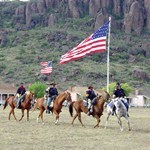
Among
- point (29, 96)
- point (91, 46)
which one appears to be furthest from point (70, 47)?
point (29, 96)

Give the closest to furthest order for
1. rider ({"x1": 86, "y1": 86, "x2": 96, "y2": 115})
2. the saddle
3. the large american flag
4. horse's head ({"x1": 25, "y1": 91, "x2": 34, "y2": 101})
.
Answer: rider ({"x1": 86, "y1": 86, "x2": 96, "y2": 115}) → the saddle → horse's head ({"x1": 25, "y1": 91, "x2": 34, "y2": 101}) → the large american flag

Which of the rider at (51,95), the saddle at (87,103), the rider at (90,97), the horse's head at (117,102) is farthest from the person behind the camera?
the rider at (51,95)

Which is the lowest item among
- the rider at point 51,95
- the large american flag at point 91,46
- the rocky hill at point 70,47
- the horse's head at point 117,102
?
the horse's head at point 117,102

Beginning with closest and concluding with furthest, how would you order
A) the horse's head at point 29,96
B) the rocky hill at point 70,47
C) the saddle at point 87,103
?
the saddle at point 87,103
the horse's head at point 29,96
the rocky hill at point 70,47

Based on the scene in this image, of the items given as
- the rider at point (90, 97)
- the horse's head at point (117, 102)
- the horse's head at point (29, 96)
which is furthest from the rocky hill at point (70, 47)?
the horse's head at point (117, 102)

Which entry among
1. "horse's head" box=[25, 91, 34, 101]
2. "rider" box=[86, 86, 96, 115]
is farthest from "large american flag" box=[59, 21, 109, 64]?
"rider" box=[86, 86, 96, 115]

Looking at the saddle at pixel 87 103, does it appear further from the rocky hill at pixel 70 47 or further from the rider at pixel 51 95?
the rocky hill at pixel 70 47

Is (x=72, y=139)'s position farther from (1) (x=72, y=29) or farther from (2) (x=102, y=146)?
(1) (x=72, y=29)

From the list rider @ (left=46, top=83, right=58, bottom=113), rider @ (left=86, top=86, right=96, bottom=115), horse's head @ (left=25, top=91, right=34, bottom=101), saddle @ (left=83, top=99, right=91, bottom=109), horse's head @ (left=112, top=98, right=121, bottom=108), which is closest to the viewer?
horse's head @ (left=112, top=98, right=121, bottom=108)

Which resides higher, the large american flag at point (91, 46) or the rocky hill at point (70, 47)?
the rocky hill at point (70, 47)

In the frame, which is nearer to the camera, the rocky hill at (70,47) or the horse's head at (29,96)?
the horse's head at (29,96)

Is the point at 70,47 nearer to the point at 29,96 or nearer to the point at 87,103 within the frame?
the point at 29,96

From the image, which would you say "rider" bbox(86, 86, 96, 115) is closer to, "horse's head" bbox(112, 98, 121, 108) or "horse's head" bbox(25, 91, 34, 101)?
"horse's head" bbox(112, 98, 121, 108)

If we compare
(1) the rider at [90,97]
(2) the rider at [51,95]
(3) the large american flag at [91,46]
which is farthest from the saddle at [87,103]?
(3) the large american flag at [91,46]
